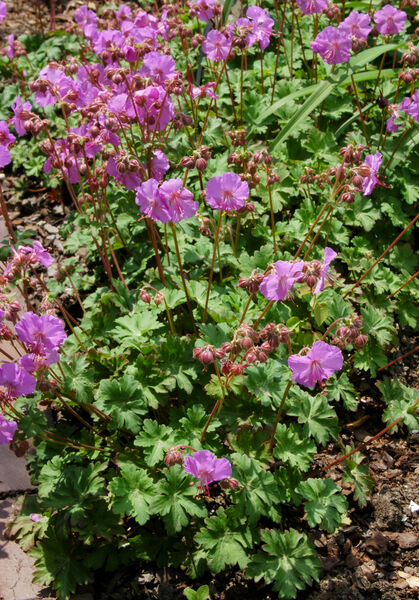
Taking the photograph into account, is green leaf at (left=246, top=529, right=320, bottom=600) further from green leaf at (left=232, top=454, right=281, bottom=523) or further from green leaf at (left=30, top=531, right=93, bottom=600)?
green leaf at (left=30, top=531, right=93, bottom=600)

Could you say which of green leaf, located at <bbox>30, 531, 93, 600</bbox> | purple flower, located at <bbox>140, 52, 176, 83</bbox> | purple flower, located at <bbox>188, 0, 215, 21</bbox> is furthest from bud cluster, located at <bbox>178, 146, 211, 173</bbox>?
green leaf, located at <bbox>30, 531, 93, 600</bbox>

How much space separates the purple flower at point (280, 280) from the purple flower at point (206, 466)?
0.67 m

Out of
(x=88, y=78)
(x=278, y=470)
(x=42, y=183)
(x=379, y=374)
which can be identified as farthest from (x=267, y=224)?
(x=42, y=183)

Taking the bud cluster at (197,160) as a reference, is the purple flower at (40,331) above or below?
below

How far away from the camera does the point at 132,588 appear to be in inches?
101

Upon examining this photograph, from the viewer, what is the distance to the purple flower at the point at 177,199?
8.19 ft

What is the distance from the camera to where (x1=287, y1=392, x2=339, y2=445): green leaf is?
2604mm

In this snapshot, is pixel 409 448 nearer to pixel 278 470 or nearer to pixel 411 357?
pixel 411 357

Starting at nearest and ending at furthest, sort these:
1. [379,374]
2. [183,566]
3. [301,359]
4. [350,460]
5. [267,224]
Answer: [301,359]
[183,566]
[350,460]
[379,374]
[267,224]

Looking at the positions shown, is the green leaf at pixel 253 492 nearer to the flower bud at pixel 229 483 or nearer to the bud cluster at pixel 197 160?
the flower bud at pixel 229 483

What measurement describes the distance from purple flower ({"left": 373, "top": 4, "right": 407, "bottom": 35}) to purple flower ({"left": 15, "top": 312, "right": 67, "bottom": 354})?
301 cm

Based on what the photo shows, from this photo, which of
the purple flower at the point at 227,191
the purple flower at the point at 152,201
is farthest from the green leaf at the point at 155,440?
the purple flower at the point at 227,191

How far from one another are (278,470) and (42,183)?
3233 millimetres

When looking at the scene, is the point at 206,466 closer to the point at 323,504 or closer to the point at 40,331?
the point at 323,504
